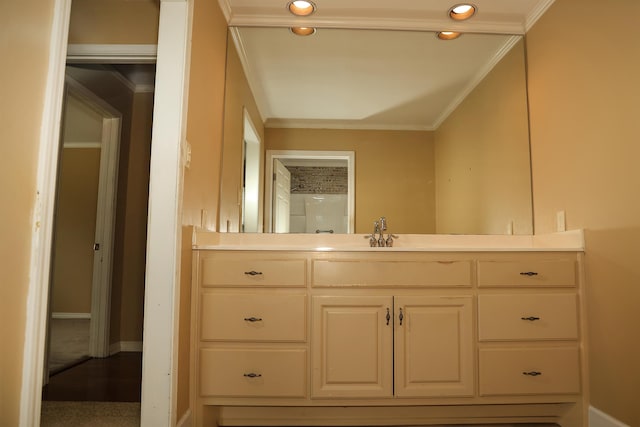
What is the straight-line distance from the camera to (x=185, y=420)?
1705 mm

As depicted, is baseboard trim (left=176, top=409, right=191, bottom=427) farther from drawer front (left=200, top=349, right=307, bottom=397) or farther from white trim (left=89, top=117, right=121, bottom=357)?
white trim (left=89, top=117, right=121, bottom=357)

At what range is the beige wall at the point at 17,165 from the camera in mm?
1188

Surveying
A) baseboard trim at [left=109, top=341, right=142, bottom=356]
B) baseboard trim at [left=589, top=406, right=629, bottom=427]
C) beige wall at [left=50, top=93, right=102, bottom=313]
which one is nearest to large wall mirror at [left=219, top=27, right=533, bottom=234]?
baseboard trim at [left=589, top=406, right=629, bottom=427]

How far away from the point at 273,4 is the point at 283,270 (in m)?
1.60

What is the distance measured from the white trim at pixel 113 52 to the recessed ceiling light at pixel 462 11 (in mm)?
1750

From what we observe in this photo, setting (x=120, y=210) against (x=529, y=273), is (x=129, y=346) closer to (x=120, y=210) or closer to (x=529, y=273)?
(x=120, y=210)

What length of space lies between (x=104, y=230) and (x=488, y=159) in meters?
2.84

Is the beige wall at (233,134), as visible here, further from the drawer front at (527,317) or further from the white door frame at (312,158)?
the drawer front at (527,317)

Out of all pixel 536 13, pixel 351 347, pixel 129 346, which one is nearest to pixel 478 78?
pixel 536 13

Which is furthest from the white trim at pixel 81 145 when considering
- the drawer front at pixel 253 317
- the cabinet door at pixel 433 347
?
the cabinet door at pixel 433 347

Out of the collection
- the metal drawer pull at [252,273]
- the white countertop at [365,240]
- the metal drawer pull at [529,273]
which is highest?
the white countertop at [365,240]

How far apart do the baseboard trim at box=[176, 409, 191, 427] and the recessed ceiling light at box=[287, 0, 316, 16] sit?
2.25 m

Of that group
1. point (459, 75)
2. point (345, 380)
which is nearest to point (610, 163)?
point (459, 75)

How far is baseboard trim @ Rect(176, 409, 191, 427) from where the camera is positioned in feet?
5.41
